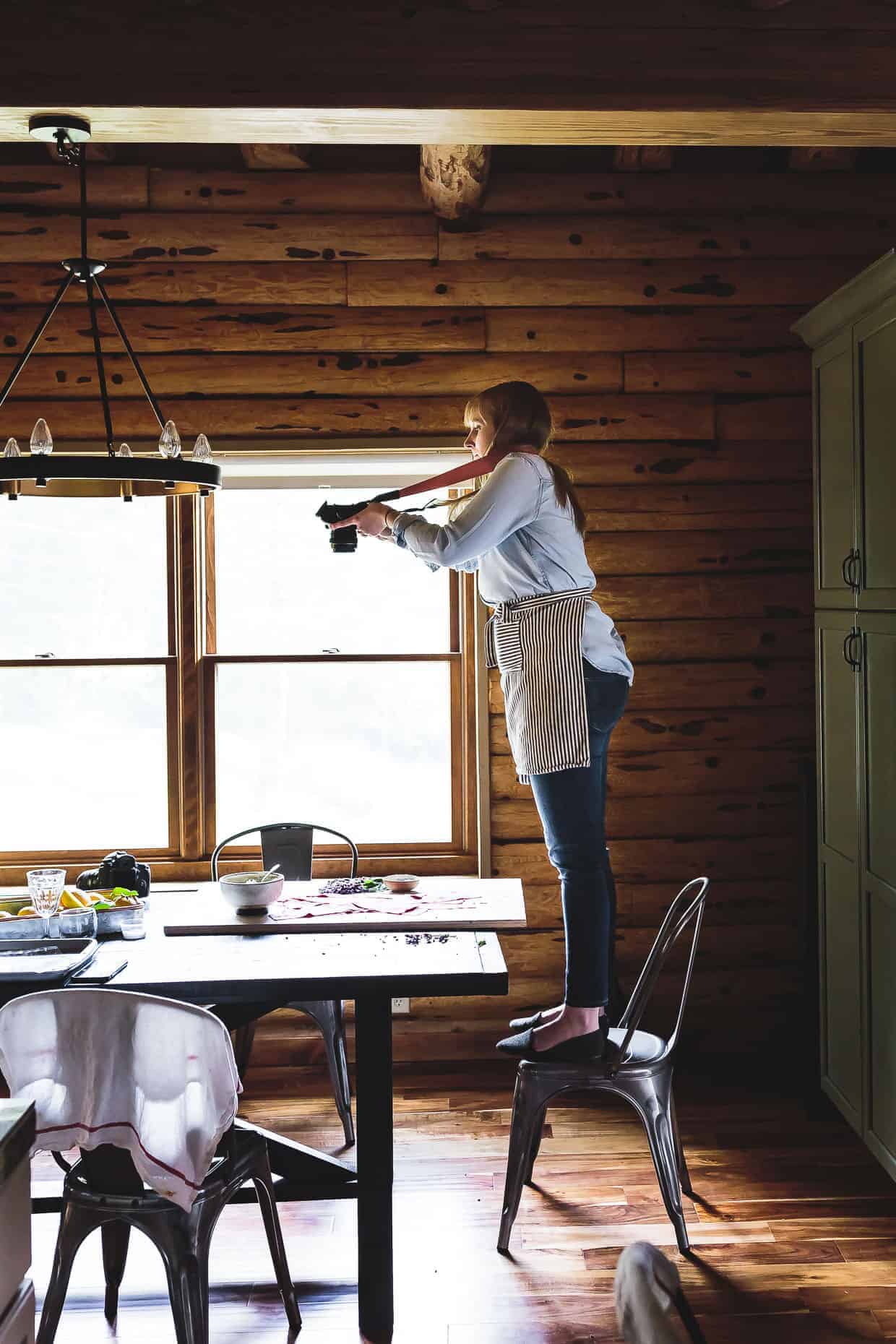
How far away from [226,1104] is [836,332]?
113 inches

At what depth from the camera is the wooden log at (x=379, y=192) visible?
13.4 feet

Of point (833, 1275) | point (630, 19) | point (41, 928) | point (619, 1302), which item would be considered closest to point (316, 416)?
point (630, 19)

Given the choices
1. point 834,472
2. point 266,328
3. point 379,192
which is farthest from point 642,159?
point 266,328

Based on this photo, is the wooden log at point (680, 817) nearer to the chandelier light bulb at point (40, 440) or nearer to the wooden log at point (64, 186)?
the chandelier light bulb at point (40, 440)

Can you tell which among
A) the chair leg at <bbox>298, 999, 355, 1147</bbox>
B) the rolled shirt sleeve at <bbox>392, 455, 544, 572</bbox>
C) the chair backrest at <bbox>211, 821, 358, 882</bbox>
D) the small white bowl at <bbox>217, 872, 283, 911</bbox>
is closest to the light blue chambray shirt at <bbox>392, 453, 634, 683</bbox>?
the rolled shirt sleeve at <bbox>392, 455, 544, 572</bbox>

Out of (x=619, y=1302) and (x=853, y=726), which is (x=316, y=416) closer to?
(x=853, y=726)

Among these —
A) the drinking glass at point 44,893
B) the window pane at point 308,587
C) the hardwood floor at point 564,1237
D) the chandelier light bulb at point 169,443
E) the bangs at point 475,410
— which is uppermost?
the bangs at point 475,410

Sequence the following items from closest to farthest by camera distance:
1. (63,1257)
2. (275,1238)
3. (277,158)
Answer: (63,1257)
(275,1238)
(277,158)

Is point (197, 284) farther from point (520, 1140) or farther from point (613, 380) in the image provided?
point (520, 1140)

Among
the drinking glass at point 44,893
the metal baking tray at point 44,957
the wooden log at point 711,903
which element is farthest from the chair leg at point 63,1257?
the wooden log at point 711,903

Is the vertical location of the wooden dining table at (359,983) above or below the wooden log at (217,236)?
below

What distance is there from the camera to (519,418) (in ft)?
10.00

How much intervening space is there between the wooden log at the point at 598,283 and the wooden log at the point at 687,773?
1.58m

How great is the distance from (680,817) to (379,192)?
2432 millimetres
